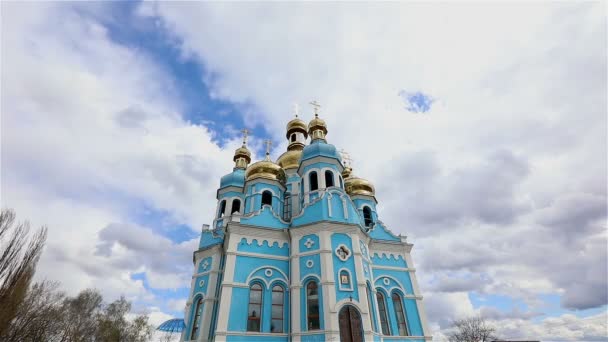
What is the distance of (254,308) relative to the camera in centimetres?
1415

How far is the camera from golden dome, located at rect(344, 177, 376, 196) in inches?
875

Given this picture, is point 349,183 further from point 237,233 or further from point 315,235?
point 237,233

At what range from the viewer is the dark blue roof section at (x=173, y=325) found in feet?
47.3

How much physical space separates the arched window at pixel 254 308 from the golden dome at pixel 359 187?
10.4m

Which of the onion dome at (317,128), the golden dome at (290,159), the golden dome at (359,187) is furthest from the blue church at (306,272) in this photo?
the golden dome at (359,187)

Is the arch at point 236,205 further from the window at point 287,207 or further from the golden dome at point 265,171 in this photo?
the window at point 287,207

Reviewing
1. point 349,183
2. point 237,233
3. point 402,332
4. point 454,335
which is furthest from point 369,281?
point 454,335

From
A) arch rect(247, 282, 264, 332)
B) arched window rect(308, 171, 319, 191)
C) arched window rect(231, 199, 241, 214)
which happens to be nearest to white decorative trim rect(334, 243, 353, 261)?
arch rect(247, 282, 264, 332)

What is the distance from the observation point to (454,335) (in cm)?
3253

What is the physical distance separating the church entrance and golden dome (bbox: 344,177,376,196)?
10.0 m

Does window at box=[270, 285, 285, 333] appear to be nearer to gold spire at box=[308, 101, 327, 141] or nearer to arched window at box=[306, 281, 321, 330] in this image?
arched window at box=[306, 281, 321, 330]

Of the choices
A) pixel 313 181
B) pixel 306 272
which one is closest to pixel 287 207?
pixel 313 181

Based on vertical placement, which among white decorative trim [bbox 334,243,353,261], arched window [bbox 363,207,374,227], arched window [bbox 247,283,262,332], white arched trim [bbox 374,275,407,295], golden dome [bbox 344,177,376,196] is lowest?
arched window [bbox 247,283,262,332]

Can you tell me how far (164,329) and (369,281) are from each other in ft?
33.7
